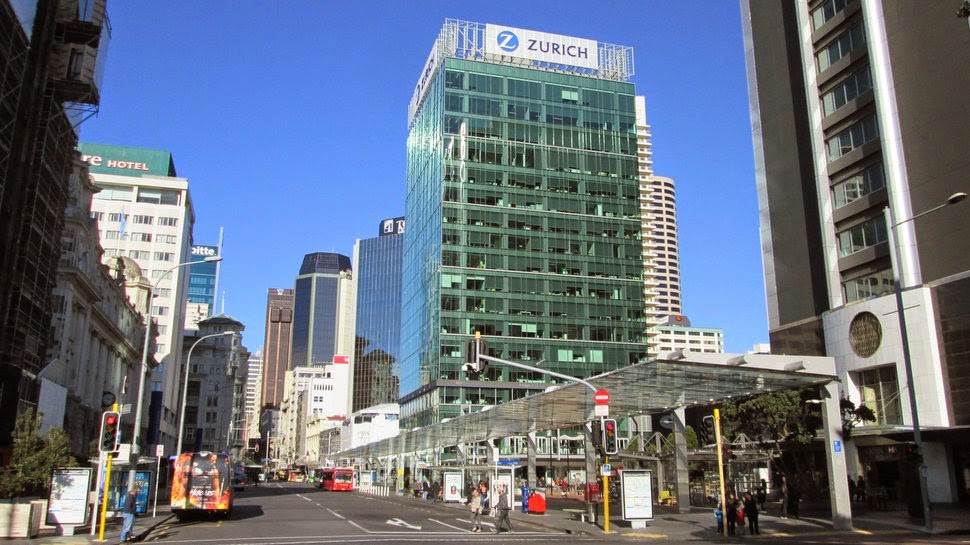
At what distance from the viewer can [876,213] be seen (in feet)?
177

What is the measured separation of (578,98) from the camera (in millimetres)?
117938

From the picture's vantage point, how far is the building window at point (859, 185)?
54.0m

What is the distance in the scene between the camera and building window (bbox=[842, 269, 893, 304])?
52438 mm

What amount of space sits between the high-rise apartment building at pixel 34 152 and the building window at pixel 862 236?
5100cm

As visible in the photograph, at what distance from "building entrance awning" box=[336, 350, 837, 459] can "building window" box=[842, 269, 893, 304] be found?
21.8 meters

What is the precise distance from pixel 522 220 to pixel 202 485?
79.9 meters

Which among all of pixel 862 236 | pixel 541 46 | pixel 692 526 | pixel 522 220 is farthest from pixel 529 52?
pixel 692 526

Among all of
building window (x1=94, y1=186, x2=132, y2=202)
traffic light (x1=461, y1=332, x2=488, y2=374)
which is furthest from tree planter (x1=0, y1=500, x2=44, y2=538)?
building window (x1=94, y1=186, x2=132, y2=202)

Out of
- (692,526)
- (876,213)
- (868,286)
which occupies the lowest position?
(692,526)

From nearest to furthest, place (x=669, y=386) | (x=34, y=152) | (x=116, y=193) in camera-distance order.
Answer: (x=669, y=386), (x=34, y=152), (x=116, y=193)

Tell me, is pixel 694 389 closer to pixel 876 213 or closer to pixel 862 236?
pixel 862 236

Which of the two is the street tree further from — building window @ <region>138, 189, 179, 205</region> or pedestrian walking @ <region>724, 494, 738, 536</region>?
building window @ <region>138, 189, 179, 205</region>

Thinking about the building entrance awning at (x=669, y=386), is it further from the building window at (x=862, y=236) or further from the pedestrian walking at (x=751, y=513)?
the building window at (x=862, y=236)

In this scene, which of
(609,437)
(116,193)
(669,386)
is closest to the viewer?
(609,437)
